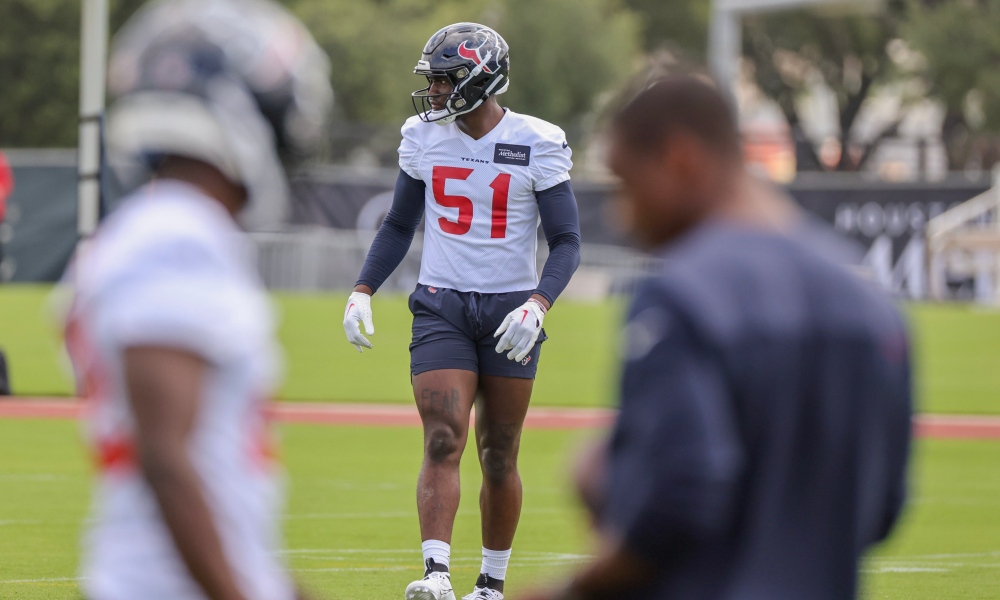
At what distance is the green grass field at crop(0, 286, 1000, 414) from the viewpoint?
698 inches

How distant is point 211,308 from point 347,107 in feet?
158

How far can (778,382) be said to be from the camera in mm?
2570

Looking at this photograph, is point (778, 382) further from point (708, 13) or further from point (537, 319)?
point (708, 13)

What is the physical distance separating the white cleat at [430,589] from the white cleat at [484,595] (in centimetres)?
41

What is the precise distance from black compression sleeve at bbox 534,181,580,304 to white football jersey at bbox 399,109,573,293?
6 centimetres

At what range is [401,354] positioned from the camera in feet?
69.1

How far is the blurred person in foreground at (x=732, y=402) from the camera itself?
252 centimetres

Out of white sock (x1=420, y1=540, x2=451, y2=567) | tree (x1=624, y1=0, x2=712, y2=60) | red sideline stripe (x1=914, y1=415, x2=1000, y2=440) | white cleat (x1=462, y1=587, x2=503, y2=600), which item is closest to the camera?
white sock (x1=420, y1=540, x2=451, y2=567)

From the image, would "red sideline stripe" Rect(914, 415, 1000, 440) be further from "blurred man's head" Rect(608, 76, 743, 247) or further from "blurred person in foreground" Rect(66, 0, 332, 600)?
"blurred person in foreground" Rect(66, 0, 332, 600)

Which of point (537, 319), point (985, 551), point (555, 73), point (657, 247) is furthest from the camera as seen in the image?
point (555, 73)

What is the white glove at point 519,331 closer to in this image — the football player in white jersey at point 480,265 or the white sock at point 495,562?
the football player in white jersey at point 480,265

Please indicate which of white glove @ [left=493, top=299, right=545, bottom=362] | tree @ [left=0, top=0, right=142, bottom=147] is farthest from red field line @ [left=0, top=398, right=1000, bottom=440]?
tree @ [left=0, top=0, right=142, bottom=147]

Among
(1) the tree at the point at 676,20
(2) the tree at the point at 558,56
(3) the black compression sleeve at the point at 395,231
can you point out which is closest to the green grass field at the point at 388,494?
(3) the black compression sleeve at the point at 395,231

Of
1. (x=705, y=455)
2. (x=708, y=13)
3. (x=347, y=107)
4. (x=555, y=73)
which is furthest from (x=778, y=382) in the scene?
(x=708, y=13)
